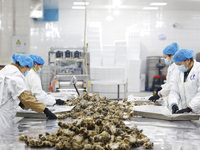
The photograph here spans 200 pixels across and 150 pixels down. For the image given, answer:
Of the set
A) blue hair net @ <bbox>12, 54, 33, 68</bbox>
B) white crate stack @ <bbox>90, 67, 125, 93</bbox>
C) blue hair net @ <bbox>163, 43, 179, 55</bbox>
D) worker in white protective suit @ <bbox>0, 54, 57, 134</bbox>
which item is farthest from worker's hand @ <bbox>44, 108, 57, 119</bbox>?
white crate stack @ <bbox>90, 67, 125, 93</bbox>

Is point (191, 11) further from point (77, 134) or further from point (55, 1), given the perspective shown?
point (77, 134)

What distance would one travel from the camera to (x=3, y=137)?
6.15 feet

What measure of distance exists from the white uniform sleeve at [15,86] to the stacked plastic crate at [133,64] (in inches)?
284

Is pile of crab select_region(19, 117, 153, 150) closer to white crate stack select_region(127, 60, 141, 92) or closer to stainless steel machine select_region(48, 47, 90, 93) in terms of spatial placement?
stainless steel machine select_region(48, 47, 90, 93)

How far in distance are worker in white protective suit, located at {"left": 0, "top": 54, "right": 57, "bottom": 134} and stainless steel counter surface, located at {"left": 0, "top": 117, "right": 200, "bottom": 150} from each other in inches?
6.6

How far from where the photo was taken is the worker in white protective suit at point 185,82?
2.91 metres

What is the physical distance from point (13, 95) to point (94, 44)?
6.64m

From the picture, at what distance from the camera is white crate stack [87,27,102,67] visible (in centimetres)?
880

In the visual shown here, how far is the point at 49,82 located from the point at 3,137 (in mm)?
6727

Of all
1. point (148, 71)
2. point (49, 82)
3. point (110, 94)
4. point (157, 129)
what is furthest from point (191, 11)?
point (157, 129)

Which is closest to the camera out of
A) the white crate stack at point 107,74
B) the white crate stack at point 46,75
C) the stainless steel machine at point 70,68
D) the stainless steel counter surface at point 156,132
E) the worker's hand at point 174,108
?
the stainless steel counter surface at point 156,132

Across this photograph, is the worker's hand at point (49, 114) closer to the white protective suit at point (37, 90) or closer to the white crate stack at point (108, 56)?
the white protective suit at point (37, 90)

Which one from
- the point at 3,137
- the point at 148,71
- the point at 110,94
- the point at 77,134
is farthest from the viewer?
the point at 148,71

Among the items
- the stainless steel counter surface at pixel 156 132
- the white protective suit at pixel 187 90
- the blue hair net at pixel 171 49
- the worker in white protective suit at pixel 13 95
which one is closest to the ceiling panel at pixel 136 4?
the blue hair net at pixel 171 49
